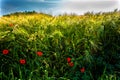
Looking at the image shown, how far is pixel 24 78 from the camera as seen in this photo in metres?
5.59

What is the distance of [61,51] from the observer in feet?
20.6

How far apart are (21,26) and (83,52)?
1427 millimetres

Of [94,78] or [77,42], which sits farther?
[77,42]

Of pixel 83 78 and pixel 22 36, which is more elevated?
pixel 22 36

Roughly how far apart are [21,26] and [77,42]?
4.11 ft

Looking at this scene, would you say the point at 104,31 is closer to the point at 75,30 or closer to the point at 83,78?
the point at 75,30

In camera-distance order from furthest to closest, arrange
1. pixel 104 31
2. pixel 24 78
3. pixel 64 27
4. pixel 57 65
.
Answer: pixel 64 27, pixel 104 31, pixel 57 65, pixel 24 78

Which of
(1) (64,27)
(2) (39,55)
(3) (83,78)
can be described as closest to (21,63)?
(2) (39,55)

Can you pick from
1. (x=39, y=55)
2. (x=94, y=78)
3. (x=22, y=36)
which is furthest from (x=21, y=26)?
(x=94, y=78)

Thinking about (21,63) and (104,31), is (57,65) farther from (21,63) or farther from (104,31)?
(104,31)

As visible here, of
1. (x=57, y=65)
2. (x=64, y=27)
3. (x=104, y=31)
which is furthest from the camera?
(x=64, y=27)

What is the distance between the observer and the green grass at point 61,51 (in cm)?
577

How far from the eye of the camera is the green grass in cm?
577

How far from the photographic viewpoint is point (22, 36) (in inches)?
251
